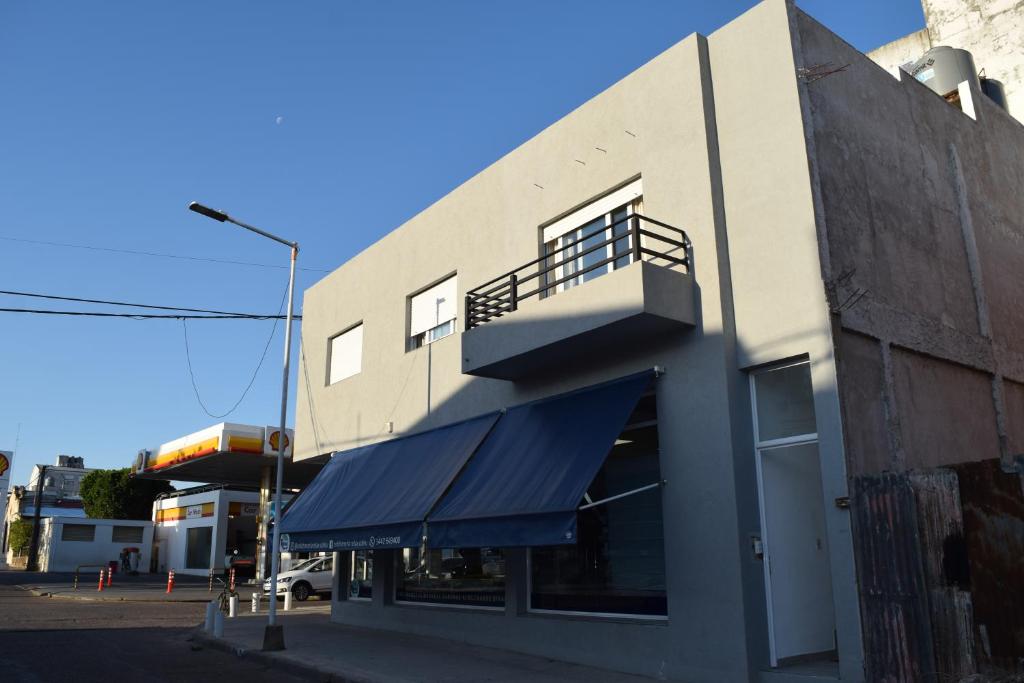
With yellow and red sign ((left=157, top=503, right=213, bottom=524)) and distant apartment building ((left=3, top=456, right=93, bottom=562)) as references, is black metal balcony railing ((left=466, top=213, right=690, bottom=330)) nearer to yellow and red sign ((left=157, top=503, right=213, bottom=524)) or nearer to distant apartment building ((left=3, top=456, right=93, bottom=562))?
yellow and red sign ((left=157, top=503, right=213, bottom=524))

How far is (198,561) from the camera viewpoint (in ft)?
140

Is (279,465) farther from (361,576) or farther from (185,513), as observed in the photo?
(185,513)

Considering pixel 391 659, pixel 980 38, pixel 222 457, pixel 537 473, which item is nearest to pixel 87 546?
pixel 222 457

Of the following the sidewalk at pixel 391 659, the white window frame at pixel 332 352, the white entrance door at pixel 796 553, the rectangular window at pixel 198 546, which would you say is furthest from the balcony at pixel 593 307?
the rectangular window at pixel 198 546

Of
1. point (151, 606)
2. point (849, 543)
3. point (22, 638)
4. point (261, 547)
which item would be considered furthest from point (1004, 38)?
point (261, 547)

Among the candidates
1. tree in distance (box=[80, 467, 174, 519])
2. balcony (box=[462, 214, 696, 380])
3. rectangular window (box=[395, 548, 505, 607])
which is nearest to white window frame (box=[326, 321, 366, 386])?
rectangular window (box=[395, 548, 505, 607])

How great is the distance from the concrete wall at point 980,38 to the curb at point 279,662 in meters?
16.5

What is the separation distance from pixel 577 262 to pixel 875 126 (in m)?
4.61

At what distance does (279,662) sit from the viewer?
11.6 meters

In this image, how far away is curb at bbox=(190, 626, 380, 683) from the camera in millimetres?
10047

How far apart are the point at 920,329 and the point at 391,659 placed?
338 inches

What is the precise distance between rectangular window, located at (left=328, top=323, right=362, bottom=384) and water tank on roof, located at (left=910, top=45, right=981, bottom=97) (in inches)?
499

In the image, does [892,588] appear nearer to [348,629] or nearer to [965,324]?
[965,324]

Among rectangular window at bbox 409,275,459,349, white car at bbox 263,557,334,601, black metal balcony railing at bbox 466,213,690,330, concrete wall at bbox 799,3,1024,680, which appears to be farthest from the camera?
white car at bbox 263,557,334,601
